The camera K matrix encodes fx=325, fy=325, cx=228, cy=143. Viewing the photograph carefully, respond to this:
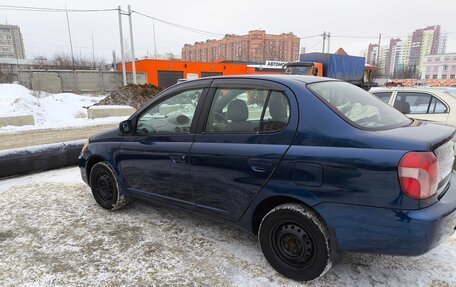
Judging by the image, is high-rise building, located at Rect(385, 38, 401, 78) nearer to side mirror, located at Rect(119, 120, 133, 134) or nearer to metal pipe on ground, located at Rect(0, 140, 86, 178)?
metal pipe on ground, located at Rect(0, 140, 86, 178)

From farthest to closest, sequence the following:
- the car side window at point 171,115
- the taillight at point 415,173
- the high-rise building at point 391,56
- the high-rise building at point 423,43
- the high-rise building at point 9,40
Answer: the high-rise building at point 391,56 < the high-rise building at point 423,43 < the high-rise building at point 9,40 < the car side window at point 171,115 < the taillight at point 415,173

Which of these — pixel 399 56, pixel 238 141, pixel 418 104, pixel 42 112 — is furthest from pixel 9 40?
pixel 399 56

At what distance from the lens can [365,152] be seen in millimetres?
2258

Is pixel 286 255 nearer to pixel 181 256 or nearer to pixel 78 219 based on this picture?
pixel 181 256

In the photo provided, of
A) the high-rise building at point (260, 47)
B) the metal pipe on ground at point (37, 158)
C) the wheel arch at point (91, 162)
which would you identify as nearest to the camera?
the wheel arch at point (91, 162)

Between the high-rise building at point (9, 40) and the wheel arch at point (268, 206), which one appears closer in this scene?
the wheel arch at point (268, 206)

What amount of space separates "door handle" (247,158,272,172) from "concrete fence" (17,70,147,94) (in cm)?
3267

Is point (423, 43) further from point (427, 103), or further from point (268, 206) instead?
point (268, 206)

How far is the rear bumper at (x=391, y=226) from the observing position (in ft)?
7.11

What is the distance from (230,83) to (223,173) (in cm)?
88

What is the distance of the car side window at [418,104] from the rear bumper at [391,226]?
4.01 metres

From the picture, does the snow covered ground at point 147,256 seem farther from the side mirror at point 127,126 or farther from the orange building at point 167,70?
the orange building at point 167,70

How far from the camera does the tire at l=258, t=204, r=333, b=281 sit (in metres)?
2.50

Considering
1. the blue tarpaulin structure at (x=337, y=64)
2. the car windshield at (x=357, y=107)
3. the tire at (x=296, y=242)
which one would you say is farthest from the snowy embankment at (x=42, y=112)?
the blue tarpaulin structure at (x=337, y=64)
